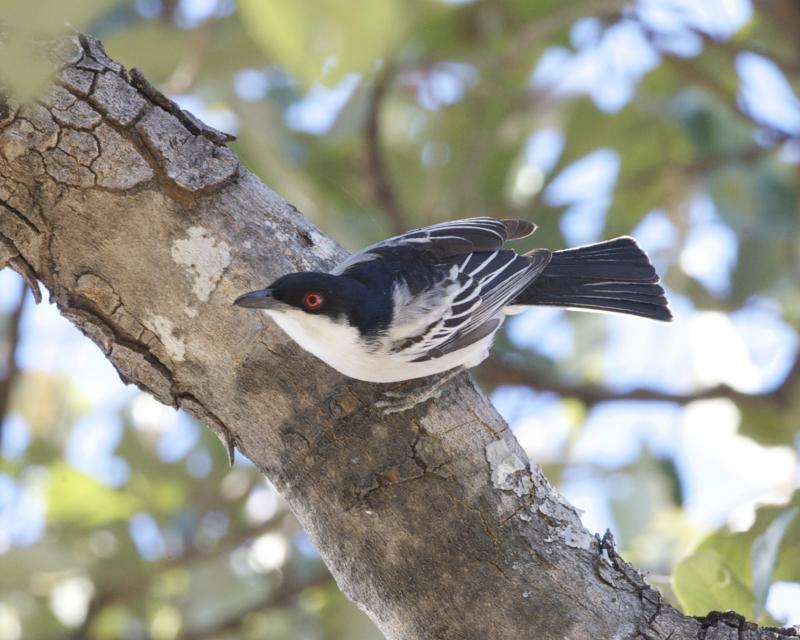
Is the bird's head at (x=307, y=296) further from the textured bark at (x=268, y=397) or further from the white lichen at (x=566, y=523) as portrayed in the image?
the white lichen at (x=566, y=523)

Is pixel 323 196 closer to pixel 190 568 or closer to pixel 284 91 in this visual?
pixel 284 91

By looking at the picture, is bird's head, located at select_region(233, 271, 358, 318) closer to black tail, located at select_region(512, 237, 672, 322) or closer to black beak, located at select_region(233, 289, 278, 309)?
black beak, located at select_region(233, 289, 278, 309)

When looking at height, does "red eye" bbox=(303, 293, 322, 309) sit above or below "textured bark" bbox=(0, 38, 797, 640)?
above

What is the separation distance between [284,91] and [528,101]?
1.50m

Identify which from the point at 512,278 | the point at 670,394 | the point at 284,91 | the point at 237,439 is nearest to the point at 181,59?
the point at 284,91

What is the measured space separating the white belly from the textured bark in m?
0.04

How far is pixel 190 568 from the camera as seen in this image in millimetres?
5051

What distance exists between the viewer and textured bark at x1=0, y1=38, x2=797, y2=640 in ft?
7.09

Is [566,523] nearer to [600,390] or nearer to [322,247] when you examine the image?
[322,247]

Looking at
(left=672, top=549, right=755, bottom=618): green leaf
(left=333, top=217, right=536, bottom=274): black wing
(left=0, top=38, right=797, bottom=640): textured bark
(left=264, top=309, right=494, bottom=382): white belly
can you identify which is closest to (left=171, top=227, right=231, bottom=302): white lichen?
(left=0, top=38, right=797, bottom=640): textured bark

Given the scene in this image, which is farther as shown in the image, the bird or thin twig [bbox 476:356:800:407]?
thin twig [bbox 476:356:800:407]

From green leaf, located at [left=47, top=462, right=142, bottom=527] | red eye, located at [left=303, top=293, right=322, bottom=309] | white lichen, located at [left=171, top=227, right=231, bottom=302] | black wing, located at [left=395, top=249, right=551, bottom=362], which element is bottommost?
green leaf, located at [left=47, top=462, right=142, bottom=527]

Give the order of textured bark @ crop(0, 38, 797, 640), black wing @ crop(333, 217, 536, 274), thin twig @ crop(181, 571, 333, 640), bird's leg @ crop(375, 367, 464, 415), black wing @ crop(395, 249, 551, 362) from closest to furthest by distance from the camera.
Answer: textured bark @ crop(0, 38, 797, 640) < bird's leg @ crop(375, 367, 464, 415) < black wing @ crop(395, 249, 551, 362) < black wing @ crop(333, 217, 536, 274) < thin twig @ crop(181, 571, 333, 640)

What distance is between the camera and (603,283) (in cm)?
362
